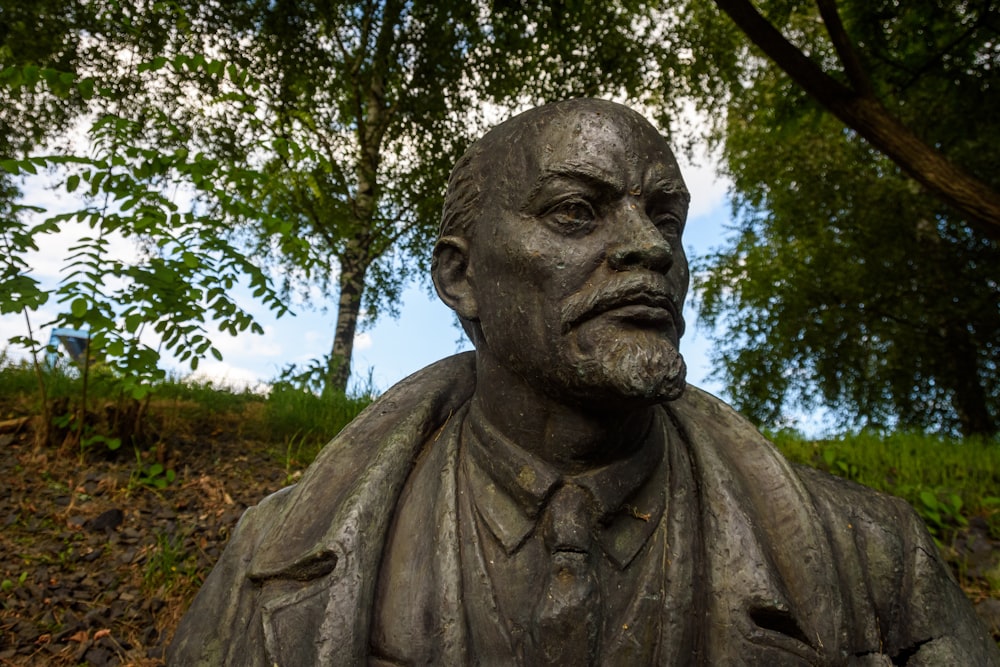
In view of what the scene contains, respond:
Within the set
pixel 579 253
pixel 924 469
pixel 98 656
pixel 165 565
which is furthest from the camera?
pixel 924 469

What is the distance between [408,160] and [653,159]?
8.52 metres

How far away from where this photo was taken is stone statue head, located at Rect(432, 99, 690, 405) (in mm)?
1804

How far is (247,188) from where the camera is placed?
4680mm

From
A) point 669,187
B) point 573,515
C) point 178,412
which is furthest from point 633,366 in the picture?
point 178,412

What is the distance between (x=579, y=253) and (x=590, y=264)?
4 centimetres

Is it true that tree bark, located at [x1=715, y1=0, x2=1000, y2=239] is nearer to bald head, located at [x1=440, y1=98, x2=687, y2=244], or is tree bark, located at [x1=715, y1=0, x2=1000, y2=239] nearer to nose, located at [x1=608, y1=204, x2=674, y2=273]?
bald head, located at [x1=440, y1=98, x2=687, y2=244]

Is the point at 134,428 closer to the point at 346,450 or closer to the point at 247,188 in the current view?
the point at 247,188

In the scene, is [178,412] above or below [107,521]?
above

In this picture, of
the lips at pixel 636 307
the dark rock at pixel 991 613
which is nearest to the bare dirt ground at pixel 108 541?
the lips at pixel 636 307

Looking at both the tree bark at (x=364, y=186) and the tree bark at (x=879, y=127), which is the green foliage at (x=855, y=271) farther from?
the tree bark at (x=364, y=186)

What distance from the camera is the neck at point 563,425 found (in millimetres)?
1943

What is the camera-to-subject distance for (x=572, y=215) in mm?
1904

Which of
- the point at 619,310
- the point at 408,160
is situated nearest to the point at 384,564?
the point at 619,310

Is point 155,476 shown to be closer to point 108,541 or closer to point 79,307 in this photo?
point 108,541
